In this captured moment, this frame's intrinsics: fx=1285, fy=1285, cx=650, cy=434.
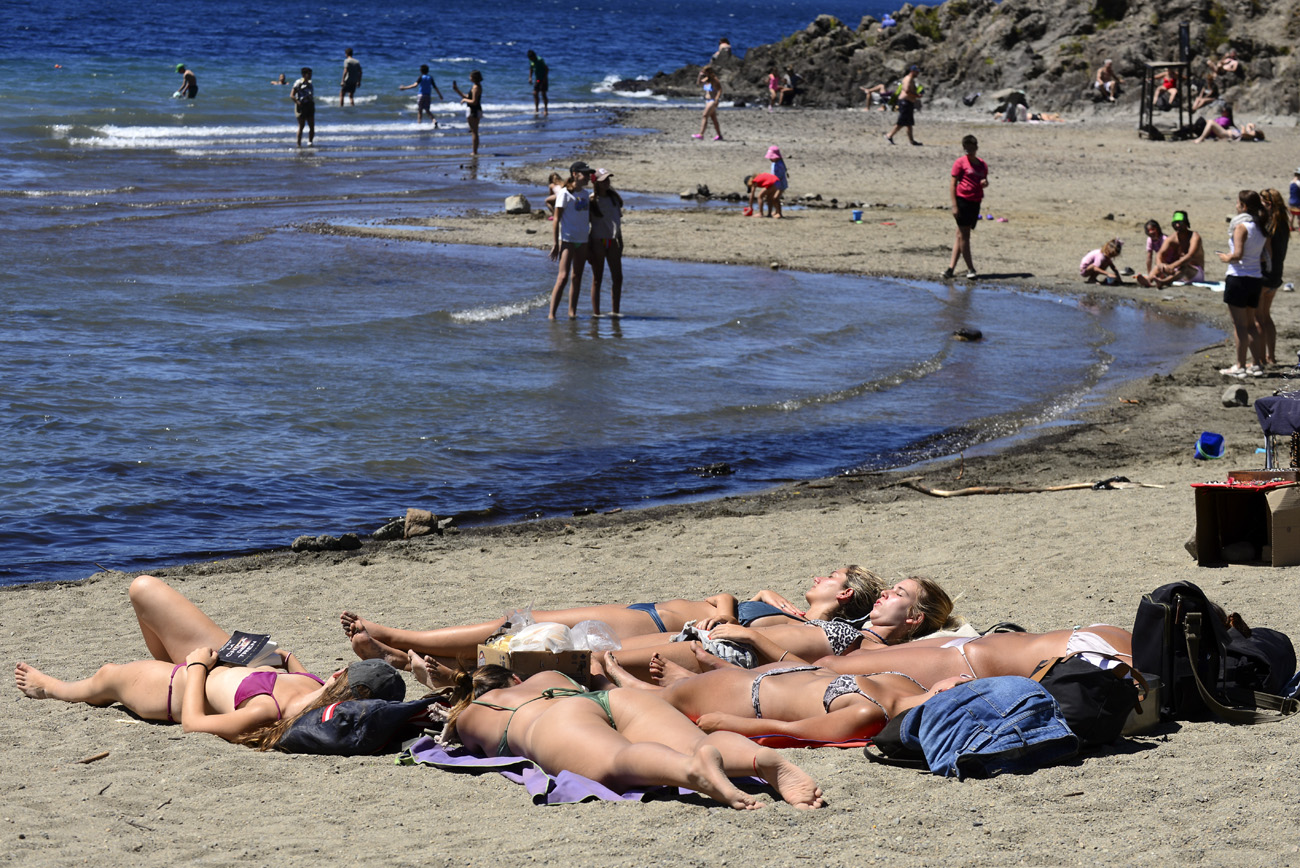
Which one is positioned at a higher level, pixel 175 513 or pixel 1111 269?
pixel 1111 269

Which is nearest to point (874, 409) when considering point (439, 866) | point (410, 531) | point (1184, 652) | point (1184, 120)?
point (410, 531)

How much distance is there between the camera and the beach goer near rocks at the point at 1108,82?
3588 cm

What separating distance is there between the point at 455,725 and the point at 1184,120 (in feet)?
108

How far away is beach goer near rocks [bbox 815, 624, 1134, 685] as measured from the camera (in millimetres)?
4730

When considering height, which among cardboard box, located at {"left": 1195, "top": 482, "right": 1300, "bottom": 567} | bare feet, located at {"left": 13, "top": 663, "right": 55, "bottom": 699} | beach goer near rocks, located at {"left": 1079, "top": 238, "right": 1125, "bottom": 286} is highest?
beach goer near rocks, located at {"left": 1079, "top": 238, "right": 1125, "bottom": 286}

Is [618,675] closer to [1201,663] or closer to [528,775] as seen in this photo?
[528,775]

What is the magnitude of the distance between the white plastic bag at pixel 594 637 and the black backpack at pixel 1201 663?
6.38 feet

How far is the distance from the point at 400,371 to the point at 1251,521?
25.0 feet

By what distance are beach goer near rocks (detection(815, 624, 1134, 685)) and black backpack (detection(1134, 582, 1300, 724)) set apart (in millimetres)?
189

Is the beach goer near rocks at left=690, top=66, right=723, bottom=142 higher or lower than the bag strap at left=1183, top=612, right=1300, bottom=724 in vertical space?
higher

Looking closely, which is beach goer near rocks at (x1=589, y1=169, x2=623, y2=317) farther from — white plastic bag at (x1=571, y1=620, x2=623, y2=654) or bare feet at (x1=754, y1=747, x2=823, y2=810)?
bare feet at (x1=754, y1=747, x2=823, y2=810)

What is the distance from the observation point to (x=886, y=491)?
8.81 metres

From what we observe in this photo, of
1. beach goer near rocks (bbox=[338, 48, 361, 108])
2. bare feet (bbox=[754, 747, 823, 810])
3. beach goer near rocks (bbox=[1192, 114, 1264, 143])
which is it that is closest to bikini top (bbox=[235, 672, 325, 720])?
bare feet (bbox=[754, 747, 823, 810])

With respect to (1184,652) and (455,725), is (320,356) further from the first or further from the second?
(1184,652)
